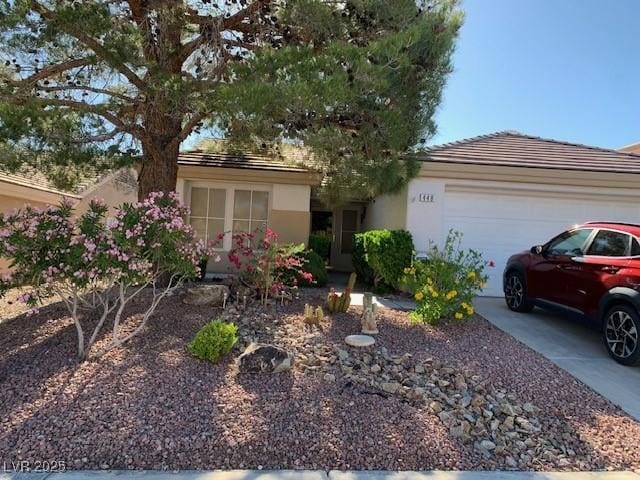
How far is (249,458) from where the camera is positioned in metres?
3.38

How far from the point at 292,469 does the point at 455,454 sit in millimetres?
1370

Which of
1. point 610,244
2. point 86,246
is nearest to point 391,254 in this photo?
point 610,244

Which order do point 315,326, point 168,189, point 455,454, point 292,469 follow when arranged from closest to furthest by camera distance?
point 292,469 < point 455,454 < point 315,326 < point 168,189

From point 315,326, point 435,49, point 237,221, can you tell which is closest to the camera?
point 315,326

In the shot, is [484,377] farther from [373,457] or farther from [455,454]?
[373,457]

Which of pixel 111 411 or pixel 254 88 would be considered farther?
pixel 254 88

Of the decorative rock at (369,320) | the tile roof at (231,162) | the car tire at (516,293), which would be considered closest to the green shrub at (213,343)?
the decorative rock at (369,320)

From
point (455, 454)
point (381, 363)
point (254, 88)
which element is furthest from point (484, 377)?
point (254, 88)

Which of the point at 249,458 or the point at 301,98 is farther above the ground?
the point at 301,98

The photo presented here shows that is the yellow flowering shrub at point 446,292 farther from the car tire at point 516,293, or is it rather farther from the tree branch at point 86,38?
the tree branch at point 86,38

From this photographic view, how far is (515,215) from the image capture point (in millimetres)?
9789

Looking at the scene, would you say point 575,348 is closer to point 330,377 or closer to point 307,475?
point 330,377

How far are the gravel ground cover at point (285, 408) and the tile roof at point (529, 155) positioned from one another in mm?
5030

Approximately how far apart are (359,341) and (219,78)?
14.4 ft
